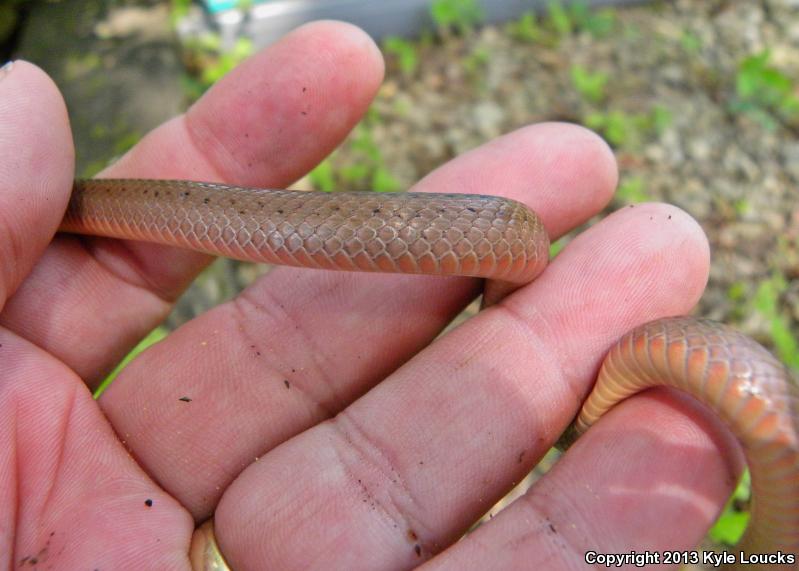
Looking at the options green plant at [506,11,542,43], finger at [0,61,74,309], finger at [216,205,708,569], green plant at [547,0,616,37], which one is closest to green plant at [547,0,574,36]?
green plant at [547,0,616,37]

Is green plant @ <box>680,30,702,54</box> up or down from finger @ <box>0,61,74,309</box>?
down

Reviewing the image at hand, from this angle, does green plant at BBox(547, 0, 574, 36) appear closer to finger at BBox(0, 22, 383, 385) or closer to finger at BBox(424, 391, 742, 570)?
finger at BBox(0, 22, 383, 385)

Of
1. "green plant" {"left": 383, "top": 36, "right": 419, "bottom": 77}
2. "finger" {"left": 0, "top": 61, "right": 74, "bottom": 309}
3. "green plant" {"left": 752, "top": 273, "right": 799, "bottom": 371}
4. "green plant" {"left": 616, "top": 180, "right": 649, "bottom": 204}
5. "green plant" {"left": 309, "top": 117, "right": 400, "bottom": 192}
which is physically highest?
"finger" {"left": 0, "top": 61, "right": 74, "bottom": 309}

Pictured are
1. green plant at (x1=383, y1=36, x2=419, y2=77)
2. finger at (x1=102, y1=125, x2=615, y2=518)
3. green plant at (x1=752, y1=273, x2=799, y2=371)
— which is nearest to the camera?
finger at (x1=102, y1=125, x2=615, y2=518)

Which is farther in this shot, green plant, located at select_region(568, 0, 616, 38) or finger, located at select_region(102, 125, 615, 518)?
green plant, located at select_region(568, 0, 616, 38)

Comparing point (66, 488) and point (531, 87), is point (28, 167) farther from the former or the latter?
point (531, 87)

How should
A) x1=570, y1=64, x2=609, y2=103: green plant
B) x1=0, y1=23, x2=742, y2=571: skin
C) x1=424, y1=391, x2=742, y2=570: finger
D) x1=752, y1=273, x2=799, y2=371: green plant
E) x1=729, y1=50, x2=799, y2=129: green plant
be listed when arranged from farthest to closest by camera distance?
1. x1=570, y1=64, x2=609, y2=103: green plant
2. x1=729, y1=50, x2=799, y2=129: green plant
3. x1=752, y1=273, x2=799, y2=371: green plant
4. x1=0, y1=23, x2=742, y2=571: skin
5. x1=424, y1=391, x2=742, y2=570: finger

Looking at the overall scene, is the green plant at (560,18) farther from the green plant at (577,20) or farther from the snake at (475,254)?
the snake at (475,254)
